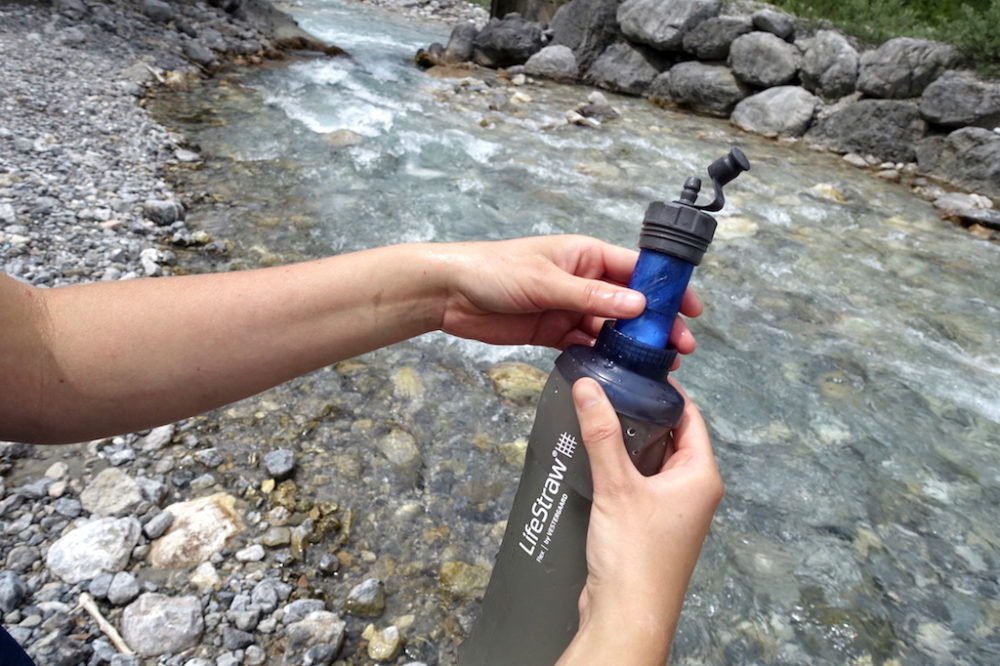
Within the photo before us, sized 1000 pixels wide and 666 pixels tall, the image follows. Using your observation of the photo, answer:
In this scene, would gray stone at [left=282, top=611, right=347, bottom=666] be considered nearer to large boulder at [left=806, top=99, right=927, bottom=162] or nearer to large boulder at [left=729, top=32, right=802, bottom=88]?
large boulder at [left=806, top=99, right=927, bottom=162]

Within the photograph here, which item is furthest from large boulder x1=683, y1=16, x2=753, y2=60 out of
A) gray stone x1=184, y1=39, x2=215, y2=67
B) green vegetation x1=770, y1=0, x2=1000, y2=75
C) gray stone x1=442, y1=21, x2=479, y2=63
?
gray stone x1=184, y1=39, x2=215, y2=67

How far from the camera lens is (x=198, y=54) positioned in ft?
27.5

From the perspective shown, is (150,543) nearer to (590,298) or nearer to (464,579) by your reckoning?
(464,579)

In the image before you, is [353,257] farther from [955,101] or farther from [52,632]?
[955,101]

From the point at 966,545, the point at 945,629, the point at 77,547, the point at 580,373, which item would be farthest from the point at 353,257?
the point at 966,545

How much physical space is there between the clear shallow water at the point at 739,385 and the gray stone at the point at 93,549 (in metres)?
0.55

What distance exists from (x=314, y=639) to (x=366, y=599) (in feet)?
0.70

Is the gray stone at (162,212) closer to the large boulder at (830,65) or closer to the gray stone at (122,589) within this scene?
the gray stone at (122,589)

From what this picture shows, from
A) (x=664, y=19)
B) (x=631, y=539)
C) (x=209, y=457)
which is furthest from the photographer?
(x=664, y=19)

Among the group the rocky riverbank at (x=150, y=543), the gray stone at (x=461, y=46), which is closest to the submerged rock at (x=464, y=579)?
the rocky riverbank at (x=150, y=543)

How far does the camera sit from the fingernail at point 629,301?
1.41 m

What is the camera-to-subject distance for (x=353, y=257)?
183cm

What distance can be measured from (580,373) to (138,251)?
10.8 ft

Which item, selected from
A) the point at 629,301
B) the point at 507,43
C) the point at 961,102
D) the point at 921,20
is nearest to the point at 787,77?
the point at 961,102
